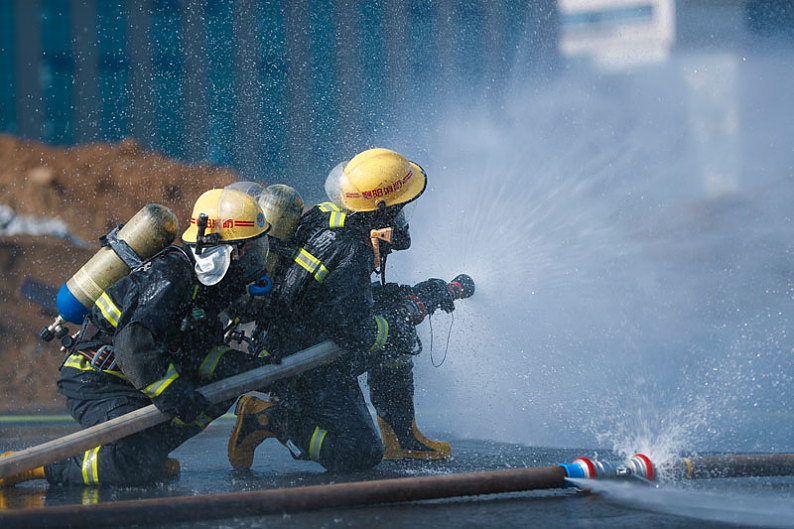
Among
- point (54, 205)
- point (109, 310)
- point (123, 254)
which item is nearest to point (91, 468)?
point (109, 310)

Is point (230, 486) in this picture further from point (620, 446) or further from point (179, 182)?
point (179, 182)

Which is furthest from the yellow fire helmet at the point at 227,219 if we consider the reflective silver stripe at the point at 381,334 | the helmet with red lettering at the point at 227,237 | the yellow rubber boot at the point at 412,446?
the yellow rubber boot at the point at 412,446

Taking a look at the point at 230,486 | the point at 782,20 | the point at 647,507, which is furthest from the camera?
the point at 782,20

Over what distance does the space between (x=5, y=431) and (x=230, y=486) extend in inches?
150

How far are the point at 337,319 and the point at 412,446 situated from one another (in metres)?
0.99

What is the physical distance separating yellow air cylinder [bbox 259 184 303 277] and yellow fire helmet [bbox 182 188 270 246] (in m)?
0.50

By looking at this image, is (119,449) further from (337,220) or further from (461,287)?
(461,287)

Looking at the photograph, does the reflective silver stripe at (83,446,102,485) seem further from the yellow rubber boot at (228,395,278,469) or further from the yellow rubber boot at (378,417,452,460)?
the yellow rubber boot at (378,417,452,460)

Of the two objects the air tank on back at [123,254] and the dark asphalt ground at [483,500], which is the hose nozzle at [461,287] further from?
the air tank on back at [123,254]

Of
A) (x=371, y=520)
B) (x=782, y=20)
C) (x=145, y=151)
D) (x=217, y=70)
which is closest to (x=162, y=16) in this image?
(x=217, y=70)

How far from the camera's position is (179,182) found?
12.2 m

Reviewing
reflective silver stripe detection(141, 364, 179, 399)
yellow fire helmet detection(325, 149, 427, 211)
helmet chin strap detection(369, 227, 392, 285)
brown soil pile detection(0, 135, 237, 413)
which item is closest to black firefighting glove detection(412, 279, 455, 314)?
helmet chin strap detection(369, 227, 392, 285)

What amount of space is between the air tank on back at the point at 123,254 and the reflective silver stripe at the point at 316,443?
3.77ft

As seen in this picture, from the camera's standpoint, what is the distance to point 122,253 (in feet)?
13.2
